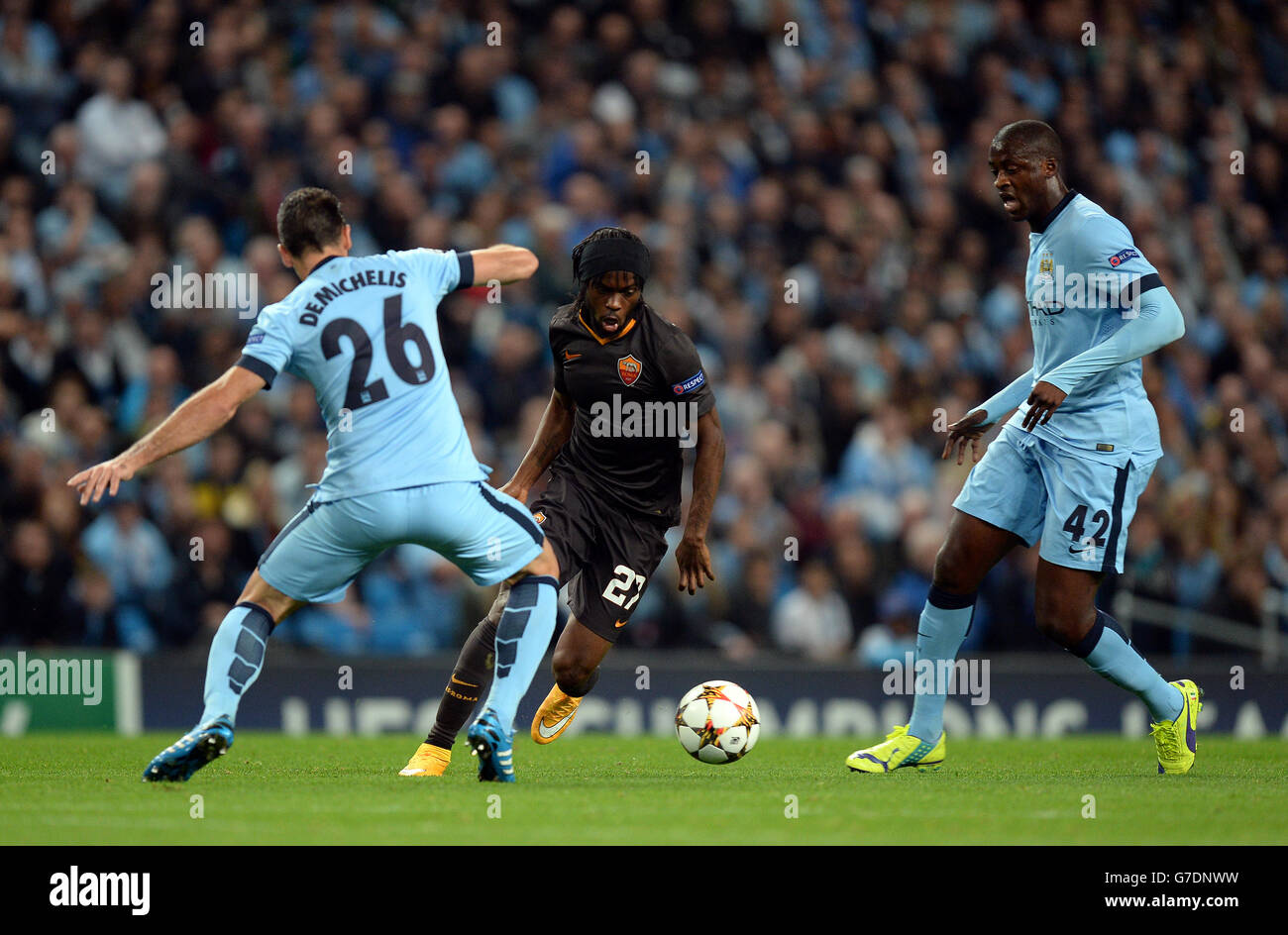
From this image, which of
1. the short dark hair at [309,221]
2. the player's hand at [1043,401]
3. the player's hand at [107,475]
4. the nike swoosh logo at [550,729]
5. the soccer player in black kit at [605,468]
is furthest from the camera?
the nike swoosh logo at [550,729]


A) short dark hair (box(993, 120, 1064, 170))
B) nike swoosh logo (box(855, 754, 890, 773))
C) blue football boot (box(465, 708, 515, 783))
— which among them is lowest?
nike swoosh logo (box(855, 754, 890, 773))

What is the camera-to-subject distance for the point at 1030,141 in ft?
23.9

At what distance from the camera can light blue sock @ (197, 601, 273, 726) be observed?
243 inches

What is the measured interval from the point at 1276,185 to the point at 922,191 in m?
3.94

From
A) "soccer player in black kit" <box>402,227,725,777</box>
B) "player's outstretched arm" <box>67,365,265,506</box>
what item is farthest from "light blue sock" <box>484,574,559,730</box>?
"player's outstretched arm" <box>67,365,265,506</box>

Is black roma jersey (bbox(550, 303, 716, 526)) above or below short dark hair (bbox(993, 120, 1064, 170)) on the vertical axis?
below

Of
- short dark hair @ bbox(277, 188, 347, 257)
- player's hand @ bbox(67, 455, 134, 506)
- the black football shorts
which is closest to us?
player's hand @ bbox(67, 455, 134, 506)

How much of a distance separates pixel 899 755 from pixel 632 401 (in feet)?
6.58

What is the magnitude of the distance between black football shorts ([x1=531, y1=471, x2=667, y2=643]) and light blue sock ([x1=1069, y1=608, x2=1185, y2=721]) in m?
2.03

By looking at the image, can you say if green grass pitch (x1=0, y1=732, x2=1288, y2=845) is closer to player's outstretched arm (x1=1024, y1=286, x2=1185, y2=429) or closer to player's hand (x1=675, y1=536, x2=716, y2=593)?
player's hand (x1=675, y1=536, x2=716, y2=593)

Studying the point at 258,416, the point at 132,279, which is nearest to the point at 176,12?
the point at 132,279

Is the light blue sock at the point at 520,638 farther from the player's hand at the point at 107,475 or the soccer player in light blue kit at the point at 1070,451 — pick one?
the soccer player in light blue kit at the point at 1070,451

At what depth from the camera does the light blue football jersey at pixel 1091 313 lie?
7156 mm

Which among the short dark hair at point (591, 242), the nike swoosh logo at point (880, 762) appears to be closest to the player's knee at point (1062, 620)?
the nike swoosh logo at point (880, 762)
